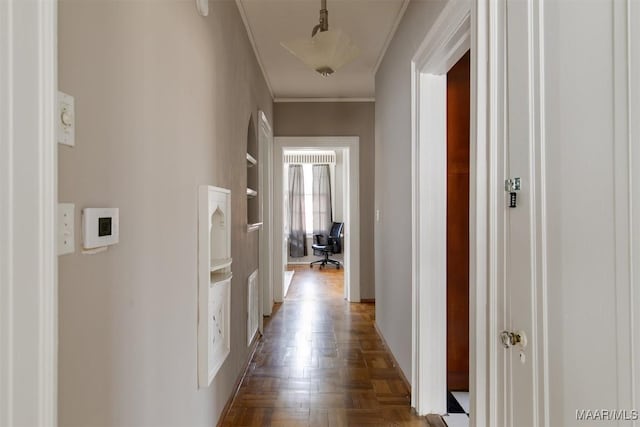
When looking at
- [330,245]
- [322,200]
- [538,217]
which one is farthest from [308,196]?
[538,217]

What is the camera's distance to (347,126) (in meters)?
4.85

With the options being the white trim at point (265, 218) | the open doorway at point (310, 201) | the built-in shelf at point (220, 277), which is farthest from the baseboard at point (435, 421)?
the open doorway at point (310, 201)

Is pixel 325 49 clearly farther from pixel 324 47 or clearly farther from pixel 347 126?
pixel 347 126

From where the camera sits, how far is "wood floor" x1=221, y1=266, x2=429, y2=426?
2.14 m

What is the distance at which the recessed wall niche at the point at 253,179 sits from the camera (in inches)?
128

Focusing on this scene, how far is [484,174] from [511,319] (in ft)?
1.67

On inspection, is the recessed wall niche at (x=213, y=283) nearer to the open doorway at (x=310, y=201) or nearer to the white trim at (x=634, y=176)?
the white trim at (x=634, y=176)

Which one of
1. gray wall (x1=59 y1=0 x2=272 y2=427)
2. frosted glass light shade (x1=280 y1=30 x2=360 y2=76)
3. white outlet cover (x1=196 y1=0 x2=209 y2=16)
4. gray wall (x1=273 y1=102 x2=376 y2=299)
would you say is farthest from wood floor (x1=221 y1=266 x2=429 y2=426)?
white outlet cover (x1=196 y1=0 x2=209 y2=16)

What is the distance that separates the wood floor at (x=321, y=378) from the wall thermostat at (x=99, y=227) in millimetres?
1609

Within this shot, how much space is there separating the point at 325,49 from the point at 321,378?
223 cm

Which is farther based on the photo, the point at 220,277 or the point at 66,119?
the point at 220,277
